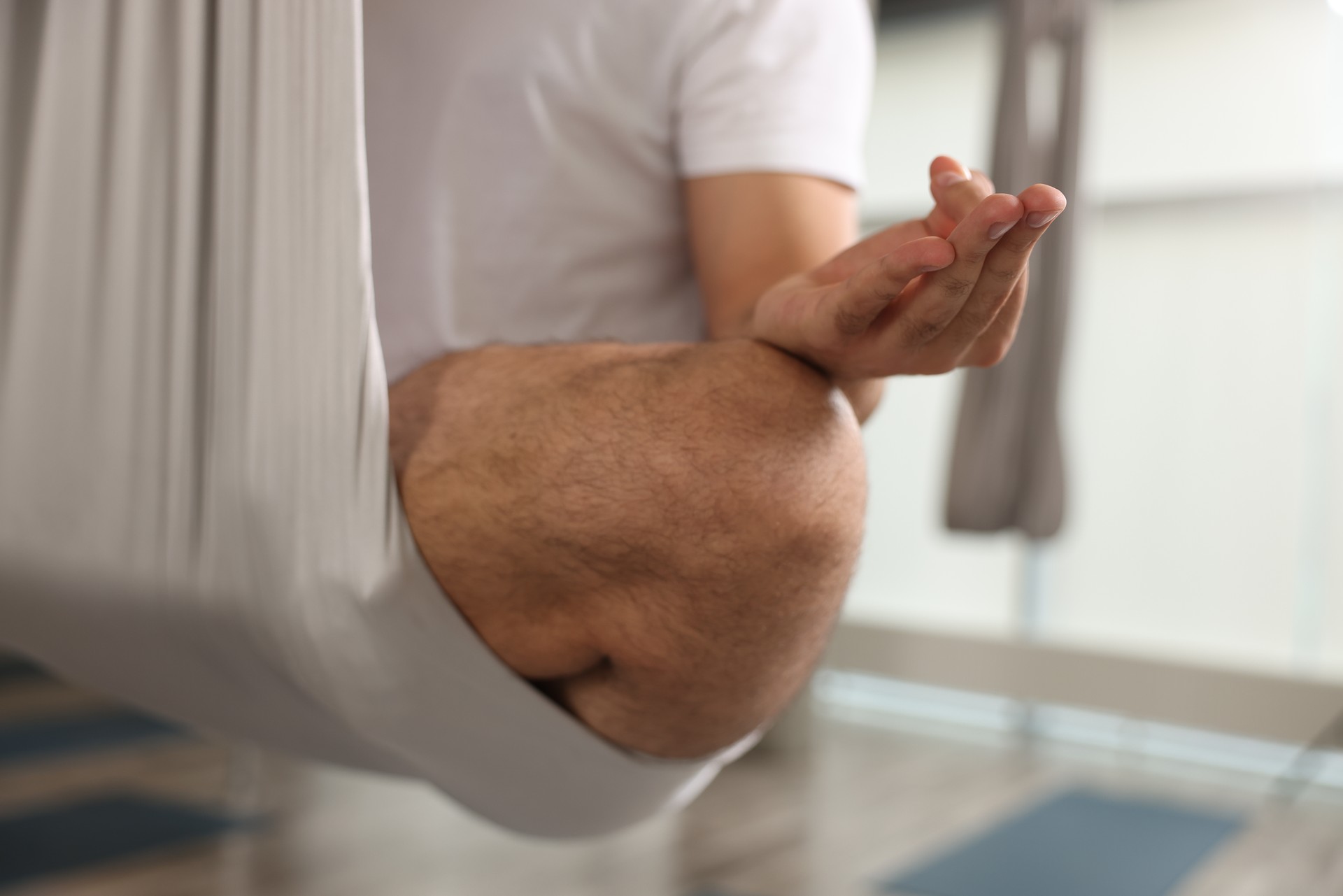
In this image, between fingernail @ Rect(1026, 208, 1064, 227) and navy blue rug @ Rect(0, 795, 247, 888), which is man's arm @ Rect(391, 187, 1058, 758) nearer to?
fingernail @ Rect(1026, 208, 1064, 227)

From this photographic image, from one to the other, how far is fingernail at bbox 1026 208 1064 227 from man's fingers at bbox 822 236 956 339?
34 mm

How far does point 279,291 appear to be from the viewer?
69cm

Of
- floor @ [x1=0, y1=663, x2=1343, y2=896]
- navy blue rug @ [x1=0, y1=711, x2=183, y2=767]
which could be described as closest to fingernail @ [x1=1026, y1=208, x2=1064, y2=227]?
floor @ [x1=0, y1=663, x2=1343, y2=896]

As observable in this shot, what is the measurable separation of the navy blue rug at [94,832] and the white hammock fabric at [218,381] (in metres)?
2.04

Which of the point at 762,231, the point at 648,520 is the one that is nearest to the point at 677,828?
the point at 762,231

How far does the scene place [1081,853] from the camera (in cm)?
286

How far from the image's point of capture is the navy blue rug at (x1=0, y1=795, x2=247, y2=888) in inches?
98.8

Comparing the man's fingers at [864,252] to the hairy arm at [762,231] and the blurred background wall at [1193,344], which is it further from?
the blurred background wall at [1193,344]

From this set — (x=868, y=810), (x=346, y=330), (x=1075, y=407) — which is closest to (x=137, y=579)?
(x=346, y=330)

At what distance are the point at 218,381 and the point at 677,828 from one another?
253 centimetres

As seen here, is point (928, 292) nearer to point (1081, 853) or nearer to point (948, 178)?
point (948, 178)

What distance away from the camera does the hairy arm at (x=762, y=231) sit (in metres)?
0.91

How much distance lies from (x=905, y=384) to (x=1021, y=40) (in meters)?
2.21

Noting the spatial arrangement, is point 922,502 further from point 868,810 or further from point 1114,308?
point 868,810
